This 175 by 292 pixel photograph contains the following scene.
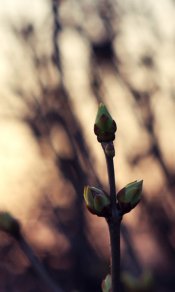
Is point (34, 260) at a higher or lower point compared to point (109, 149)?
lower

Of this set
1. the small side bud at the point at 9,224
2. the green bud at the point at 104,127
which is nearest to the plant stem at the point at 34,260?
the small side bud at the point at 9,224

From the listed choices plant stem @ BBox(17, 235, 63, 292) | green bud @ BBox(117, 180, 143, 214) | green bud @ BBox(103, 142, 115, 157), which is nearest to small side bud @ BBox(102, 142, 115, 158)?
green bud @ BBox(103, 142, 115, 157)

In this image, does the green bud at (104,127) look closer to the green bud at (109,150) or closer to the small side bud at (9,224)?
the green bud at (109,150)

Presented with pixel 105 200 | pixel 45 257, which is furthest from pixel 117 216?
pixel 45 257

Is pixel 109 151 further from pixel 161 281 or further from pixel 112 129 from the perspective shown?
pixel 161 281

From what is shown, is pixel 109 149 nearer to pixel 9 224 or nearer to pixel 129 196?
pixel 129 196

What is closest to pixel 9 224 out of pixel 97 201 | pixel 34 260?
pixel 34 260
